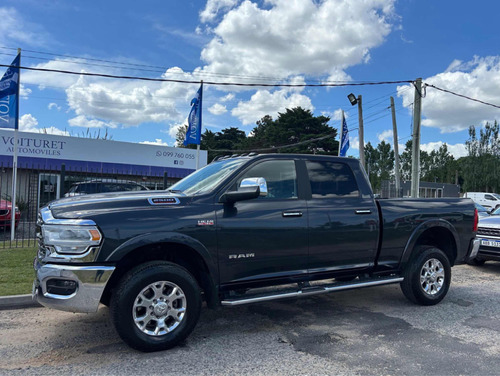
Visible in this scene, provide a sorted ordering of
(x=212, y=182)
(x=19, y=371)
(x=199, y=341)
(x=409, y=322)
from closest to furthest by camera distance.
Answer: (x=19, y=371) → (x=199, y=341) → (x=212, y=182) → (x=409, y=322)

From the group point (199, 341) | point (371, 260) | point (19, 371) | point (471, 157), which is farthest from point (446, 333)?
point (471, 157)

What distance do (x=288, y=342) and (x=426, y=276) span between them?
2573mm

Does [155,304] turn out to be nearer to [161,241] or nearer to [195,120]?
[161,241]

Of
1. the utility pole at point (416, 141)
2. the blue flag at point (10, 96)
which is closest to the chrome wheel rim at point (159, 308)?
the blue flag at point (10, 96)

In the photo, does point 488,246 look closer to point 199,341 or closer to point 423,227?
point 423,227

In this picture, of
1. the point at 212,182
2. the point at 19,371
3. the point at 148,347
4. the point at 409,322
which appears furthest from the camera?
the point at 409,322

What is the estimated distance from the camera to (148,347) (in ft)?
12.5

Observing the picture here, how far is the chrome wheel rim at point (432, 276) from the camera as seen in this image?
5656 millimetres

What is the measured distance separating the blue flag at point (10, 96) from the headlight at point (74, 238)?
346 inches

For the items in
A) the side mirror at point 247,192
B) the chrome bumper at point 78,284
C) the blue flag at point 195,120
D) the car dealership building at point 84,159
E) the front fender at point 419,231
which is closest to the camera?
the chrome bumper at point 78,284

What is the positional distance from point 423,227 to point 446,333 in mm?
1531

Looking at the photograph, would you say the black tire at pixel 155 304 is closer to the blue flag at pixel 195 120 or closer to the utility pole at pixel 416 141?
the blue flag at pixel 195 120

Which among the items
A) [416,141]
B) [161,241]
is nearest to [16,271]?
[161,241]

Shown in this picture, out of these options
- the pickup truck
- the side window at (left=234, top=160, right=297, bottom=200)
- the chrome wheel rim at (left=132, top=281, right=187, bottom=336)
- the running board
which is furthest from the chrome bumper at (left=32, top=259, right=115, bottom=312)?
the side window at (left=234, top=160, right=297, bottom=200)
